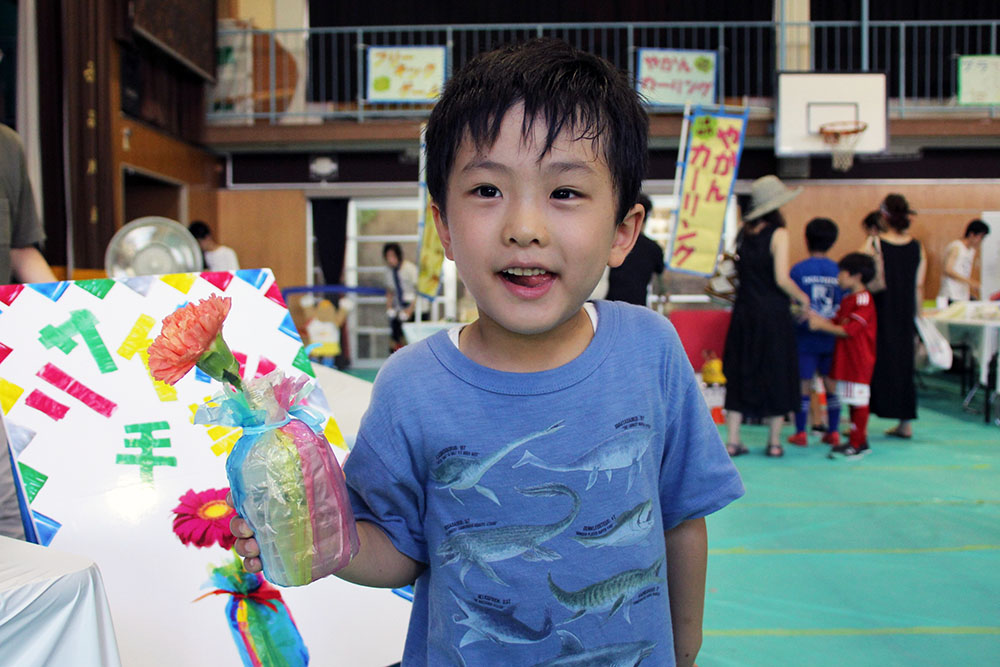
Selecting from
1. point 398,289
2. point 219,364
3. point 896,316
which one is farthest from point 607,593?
point 398,289

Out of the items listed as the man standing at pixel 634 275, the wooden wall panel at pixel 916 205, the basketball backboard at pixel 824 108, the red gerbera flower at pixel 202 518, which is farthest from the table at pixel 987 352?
the red gerbera flower at pixel 202 518

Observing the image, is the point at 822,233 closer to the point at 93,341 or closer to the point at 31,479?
the point at 93,341

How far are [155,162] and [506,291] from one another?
26.6ft

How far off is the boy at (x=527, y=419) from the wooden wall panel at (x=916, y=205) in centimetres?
896

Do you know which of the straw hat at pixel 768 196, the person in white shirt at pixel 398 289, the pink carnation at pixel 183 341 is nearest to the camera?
the pink carnation at pixel 183 341

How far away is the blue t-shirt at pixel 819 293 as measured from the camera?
4309mm

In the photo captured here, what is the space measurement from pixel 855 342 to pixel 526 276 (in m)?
3.75

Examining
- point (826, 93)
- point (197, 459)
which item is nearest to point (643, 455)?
point (197, 459)

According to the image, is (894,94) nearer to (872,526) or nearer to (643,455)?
(872,526)

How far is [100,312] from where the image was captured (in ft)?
4.59

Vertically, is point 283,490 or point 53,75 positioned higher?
point 53,75

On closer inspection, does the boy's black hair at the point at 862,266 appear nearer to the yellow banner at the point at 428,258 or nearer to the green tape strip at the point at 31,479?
the yellow banner at the point at 428,258

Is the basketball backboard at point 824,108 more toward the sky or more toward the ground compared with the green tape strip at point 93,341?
more toward the sky

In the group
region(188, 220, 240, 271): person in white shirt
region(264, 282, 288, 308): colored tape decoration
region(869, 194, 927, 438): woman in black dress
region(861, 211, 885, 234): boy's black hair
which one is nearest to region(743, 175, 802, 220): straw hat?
region(869, 194, 927, 438): woman in black dress
